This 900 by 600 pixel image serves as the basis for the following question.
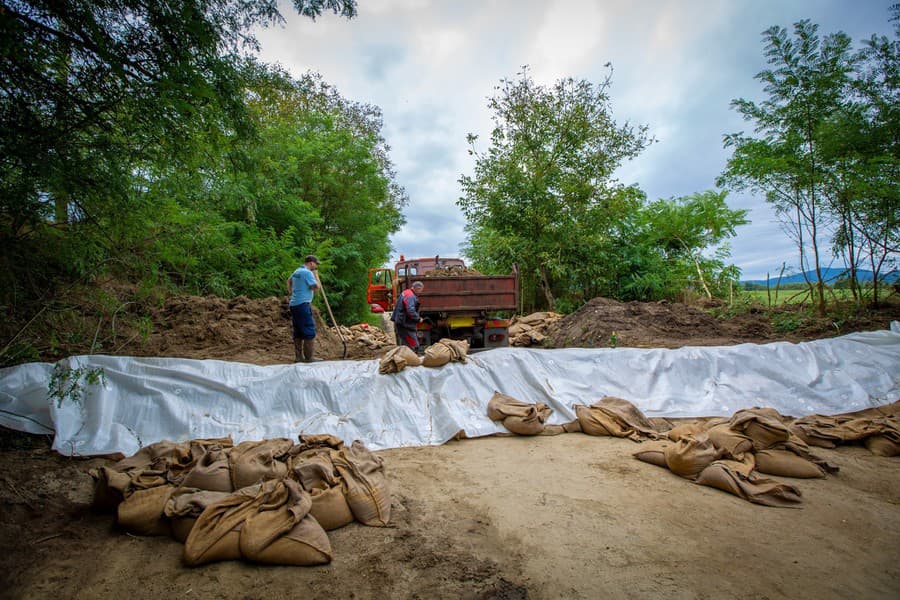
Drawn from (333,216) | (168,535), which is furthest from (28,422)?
(333,216)

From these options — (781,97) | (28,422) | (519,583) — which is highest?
(781,97)

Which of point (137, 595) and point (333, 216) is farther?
point (333, 216)

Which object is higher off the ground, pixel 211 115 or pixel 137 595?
pixel 211 115

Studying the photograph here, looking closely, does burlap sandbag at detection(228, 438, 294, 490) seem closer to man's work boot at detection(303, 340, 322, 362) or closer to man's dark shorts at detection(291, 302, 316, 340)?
man's dark shorts at detection(291, 302, 316, 340)

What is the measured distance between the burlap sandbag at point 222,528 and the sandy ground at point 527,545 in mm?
68

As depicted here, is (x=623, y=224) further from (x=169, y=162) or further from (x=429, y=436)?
(x=169, y=162)

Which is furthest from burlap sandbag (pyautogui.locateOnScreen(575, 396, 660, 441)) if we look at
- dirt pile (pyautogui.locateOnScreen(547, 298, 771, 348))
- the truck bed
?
dirt pile (pyautogui.locateOnScreen(547, 298, 771, 348))

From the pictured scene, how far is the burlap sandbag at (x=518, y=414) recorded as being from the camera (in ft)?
13.5

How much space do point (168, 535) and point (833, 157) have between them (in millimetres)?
9814

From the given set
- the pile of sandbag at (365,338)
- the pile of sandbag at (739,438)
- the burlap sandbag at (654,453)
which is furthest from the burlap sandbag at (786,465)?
the pile of sandbag at (365,338)

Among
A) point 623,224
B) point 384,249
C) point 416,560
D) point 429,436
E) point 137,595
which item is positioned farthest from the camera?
point 384,249

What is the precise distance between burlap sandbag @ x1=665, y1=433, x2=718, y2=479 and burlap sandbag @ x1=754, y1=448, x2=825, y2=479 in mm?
342

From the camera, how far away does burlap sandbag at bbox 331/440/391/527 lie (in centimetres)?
243

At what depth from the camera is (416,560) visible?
6.79 feet
